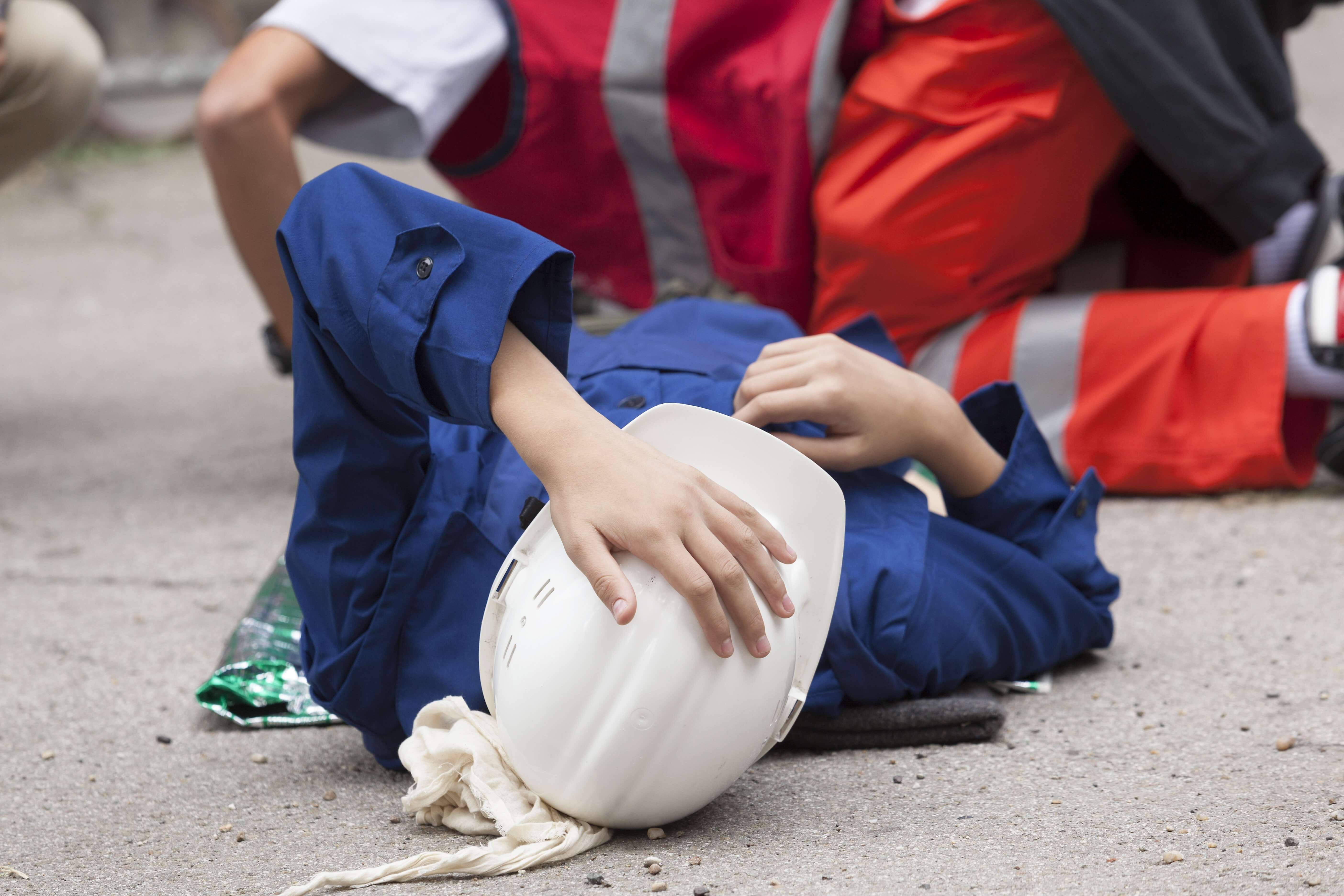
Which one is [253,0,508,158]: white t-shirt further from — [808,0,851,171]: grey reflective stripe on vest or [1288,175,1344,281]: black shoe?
[1288,175,1344,281]: black shoe

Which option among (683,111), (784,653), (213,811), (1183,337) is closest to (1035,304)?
(1183,337)

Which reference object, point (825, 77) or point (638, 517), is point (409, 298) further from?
point (825, 77)

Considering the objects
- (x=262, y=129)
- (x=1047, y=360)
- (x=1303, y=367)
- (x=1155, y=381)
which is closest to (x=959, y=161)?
(x=1047, y=360)

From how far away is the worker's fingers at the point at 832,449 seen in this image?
3.67 ft

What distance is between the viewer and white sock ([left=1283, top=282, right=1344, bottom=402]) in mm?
1863

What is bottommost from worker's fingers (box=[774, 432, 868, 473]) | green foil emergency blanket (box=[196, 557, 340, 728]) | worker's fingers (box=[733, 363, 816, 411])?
green foil emergency blanket (box=[196, 557, 340, 728])

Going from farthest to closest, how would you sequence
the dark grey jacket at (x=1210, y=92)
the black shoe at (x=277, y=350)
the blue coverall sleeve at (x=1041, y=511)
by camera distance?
the black shoe at (x=277, y=350) → the dark grey jacket at (x=1210, y=92) → the blue coverall sleeve at (x=1041, y=511)

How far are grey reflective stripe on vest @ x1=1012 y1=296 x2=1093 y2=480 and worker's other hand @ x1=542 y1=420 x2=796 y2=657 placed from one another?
48.5 inches

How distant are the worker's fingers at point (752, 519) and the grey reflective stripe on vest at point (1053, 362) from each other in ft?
3.94

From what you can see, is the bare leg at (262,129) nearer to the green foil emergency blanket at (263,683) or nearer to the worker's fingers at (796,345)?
the green foil emergency blanket at (263,683)

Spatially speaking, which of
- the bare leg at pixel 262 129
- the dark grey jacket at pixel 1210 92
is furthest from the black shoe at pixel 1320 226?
the bare leg at pixel 262 129

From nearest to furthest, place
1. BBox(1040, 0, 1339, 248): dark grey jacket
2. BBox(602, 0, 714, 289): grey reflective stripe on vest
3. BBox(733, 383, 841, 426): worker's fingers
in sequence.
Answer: BBox(733, 383, 841, 426): worker's fingers
BBox(1040, 0, 1339, 248): dark grey jacket
BBox(602, 0, 714, 289): grey reflective stripe on vest

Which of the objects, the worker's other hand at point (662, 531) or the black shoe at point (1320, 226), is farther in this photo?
the black shoe at point (1320, 226)

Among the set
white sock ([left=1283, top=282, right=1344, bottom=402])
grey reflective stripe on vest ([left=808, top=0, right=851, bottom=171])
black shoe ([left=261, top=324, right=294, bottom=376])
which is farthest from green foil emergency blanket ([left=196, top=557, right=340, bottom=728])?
white sock ([left=1283, top=282, right=1344, bottom=402])
